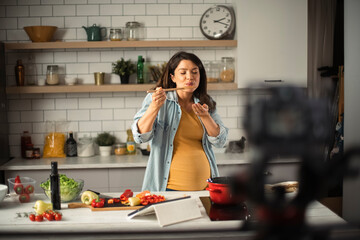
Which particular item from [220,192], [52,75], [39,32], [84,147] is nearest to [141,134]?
[220,192]

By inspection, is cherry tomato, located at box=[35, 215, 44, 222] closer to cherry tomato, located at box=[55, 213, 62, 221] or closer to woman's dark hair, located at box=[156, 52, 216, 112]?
cherry tomato, located at box=[55, 213, 62, 221]

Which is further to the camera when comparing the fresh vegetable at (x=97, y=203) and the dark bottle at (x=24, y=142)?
the dark bottle at (x=24, y=142)

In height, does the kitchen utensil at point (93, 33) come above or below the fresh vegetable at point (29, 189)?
above

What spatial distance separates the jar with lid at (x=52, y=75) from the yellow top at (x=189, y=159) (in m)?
2.09

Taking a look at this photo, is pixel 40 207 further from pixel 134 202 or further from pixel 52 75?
pixel 52 75

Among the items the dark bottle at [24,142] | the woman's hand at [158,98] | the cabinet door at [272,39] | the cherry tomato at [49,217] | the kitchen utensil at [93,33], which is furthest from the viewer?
the dark bottle at [24,142]

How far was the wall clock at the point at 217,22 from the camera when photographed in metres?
4.48

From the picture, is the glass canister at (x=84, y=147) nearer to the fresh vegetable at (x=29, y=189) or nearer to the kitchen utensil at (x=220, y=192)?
the fresh vegetable at (x=29, y=189)

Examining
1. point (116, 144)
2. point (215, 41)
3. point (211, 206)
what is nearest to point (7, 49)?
point (116, 144)

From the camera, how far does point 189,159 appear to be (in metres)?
2.81

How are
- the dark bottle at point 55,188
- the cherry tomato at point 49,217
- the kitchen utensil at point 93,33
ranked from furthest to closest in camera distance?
the kitchen utensil at point 93,33, the dark bottle at point 55,188, the cherry tomato at point 49,217

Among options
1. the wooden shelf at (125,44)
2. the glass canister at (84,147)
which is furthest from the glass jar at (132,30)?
the glass canister at (84,147)

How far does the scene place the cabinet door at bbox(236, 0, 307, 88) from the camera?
4297 mm

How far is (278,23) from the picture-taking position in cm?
432
